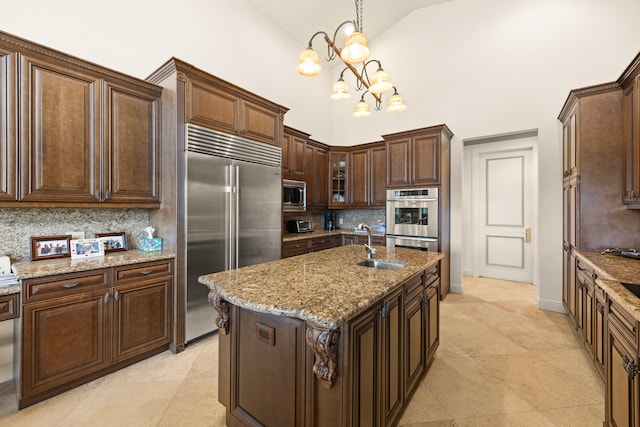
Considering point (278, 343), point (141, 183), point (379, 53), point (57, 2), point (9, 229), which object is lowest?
point (278, 343)

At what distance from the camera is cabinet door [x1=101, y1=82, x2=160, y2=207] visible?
7.97 ft

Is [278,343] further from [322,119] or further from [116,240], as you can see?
[322,119]

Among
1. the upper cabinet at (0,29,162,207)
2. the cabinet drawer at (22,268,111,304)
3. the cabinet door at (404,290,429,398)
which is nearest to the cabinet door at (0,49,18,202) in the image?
the upper cabinet at (0,29,162,207)

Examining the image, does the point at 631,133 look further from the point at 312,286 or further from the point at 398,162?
the point at 312,286

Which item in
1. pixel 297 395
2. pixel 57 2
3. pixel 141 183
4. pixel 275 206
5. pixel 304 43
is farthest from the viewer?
pixel 304 43

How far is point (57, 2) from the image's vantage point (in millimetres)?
2418

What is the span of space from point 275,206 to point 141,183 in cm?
146

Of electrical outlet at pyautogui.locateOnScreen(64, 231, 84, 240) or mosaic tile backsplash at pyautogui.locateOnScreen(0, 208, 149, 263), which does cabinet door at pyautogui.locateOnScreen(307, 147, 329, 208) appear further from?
electrical outlet at pyautogui.locateOnScreen(64, 231, 84, 240)

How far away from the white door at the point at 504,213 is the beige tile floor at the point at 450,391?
2.28 metres

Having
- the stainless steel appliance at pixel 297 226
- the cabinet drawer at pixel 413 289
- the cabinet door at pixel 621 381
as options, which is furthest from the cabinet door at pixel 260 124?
the cabinet door at pixel 621 381

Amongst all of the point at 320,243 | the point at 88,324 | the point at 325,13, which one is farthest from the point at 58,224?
the point at 325,13

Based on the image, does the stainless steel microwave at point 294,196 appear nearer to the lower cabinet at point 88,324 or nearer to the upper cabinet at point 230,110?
the upper cabinet at point 230,110

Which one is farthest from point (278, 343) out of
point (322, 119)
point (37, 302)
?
point (322, 119)

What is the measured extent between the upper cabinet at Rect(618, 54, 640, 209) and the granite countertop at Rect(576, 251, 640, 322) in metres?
0.55
